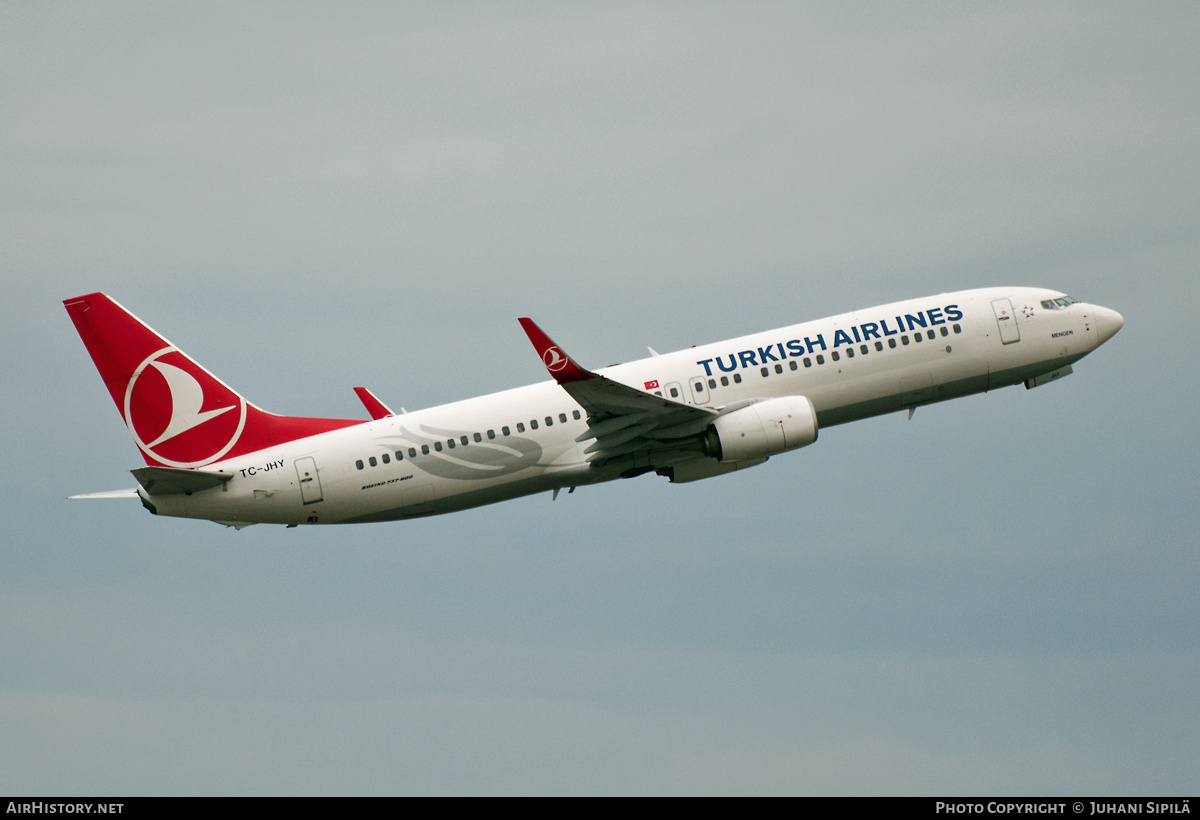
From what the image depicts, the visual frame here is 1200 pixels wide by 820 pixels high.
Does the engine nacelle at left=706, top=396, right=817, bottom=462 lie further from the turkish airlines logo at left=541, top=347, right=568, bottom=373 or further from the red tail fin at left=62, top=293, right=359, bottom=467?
the red tail fin at left=62, top=293, right=359, bottom=467

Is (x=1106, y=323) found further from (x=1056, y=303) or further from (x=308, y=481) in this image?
(x=308, y=481)

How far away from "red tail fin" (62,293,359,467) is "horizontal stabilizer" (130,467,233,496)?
1.50m

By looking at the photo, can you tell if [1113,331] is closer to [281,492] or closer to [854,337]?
[854,337]

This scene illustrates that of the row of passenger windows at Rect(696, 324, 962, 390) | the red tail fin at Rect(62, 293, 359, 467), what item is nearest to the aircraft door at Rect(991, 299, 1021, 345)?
the row of passenger windows at Rect(696, 324, 962, 390)

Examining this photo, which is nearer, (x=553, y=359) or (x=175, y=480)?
(x=553, y=359)

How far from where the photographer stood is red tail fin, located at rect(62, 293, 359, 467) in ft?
175

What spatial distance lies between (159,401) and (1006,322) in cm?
3563

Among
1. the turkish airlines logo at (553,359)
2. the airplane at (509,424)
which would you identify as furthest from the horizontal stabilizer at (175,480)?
the turkish airlines logo at (553,359)

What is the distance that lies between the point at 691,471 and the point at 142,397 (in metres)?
22.7

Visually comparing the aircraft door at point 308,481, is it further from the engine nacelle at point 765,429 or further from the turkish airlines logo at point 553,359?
the engine nacelle at point 765,429

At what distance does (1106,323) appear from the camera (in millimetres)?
58094

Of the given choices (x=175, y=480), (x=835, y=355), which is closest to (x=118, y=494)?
(x=175, y=480)

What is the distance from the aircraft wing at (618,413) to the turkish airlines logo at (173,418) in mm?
14277

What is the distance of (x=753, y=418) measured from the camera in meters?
52.0
